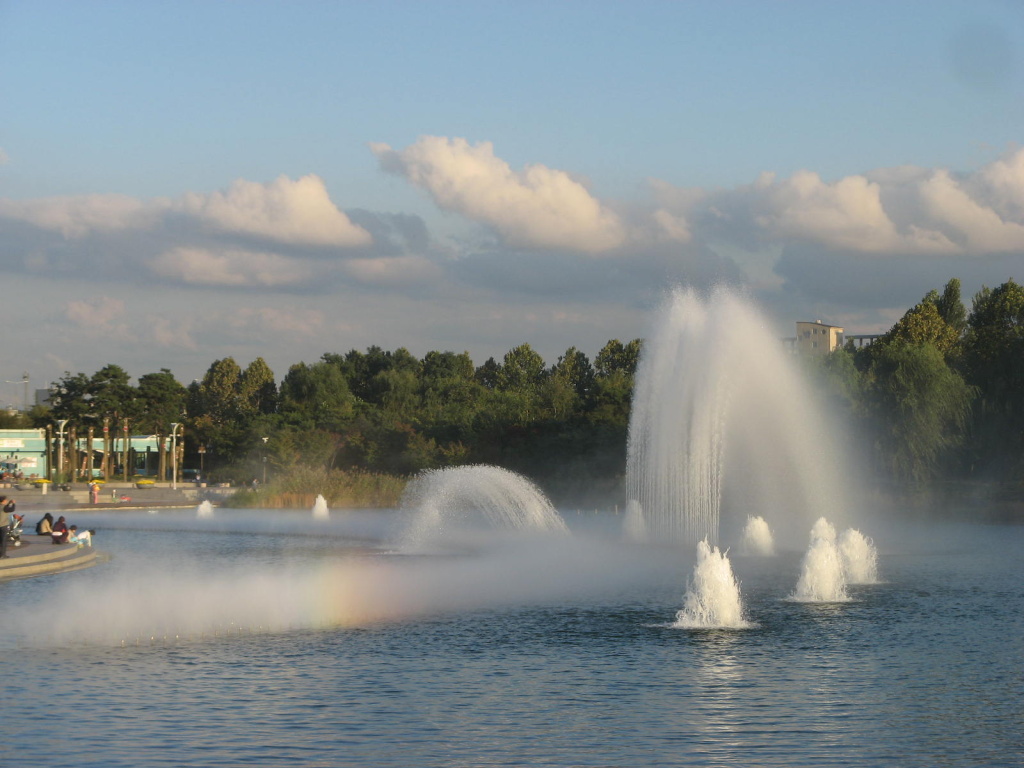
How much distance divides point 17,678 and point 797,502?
3856 centimetres

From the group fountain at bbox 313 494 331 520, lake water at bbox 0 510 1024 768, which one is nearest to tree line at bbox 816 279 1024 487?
fountain at bbox 313 494 331 520

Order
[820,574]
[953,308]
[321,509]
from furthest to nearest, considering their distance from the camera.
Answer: [953,308], [321,509], [820,574]

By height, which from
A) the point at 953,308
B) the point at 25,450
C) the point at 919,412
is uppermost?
the point at 953,308

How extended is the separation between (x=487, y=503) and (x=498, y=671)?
33306 millimetres

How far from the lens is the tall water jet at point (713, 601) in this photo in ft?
69.1

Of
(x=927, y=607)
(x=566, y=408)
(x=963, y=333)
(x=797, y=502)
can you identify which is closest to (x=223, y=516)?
(x=797, y=502)

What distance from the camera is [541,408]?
3627 inches

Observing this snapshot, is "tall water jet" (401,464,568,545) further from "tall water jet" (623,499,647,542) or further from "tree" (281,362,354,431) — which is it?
"tree" (281,362,354,431)

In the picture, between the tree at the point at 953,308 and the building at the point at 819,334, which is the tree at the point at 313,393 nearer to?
the tree at the point at 953,308

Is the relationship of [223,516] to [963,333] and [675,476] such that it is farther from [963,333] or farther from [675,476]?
[963,333]

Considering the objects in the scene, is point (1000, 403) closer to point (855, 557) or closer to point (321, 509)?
point (321, 509)

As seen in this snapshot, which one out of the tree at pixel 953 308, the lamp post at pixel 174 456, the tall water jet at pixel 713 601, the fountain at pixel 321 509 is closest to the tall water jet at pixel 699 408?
the tall water jet at pixel 713 601

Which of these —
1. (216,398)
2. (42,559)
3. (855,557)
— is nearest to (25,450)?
(216,398)

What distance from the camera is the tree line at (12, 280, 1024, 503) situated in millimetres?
65375
